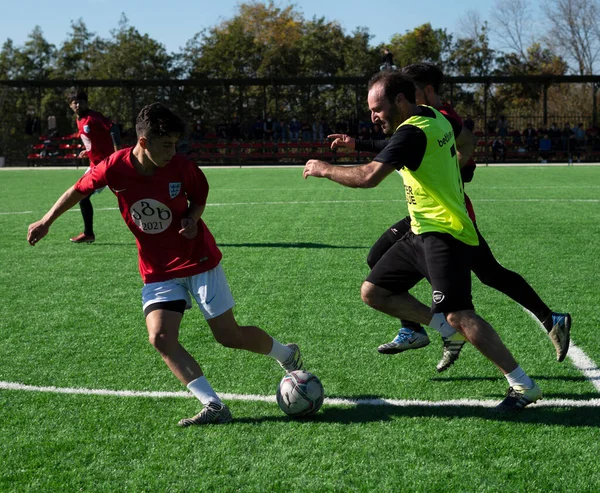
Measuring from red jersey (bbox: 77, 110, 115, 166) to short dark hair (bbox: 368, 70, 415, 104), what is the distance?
7376 mm

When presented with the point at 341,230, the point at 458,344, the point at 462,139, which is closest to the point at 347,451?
the point at 458,344

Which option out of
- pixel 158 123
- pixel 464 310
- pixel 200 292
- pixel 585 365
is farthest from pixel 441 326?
pixel 158 123

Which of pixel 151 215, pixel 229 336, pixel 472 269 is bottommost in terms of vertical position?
pixel 229 336

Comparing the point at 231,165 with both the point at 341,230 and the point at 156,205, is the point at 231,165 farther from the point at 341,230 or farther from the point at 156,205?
the point at 156,205

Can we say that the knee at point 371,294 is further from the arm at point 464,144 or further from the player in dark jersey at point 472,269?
the arm at point 464,144

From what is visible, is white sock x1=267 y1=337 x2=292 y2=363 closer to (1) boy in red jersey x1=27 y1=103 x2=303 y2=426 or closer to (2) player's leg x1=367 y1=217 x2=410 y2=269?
(1) boy in red jersey x1=27 y1=103 x2=303 y2=426

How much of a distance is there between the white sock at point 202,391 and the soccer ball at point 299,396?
357 millimetres

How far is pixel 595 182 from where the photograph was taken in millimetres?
21391

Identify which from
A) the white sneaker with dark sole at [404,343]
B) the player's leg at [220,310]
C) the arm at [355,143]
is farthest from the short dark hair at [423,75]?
the player's leg at [220,310]

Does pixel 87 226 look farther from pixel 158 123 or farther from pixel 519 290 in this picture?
pixel 519 290

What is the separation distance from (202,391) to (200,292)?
1.76 ft

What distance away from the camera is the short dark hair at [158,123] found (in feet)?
13.3

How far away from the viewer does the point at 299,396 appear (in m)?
4.17

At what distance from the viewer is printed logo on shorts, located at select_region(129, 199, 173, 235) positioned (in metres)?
4.25
